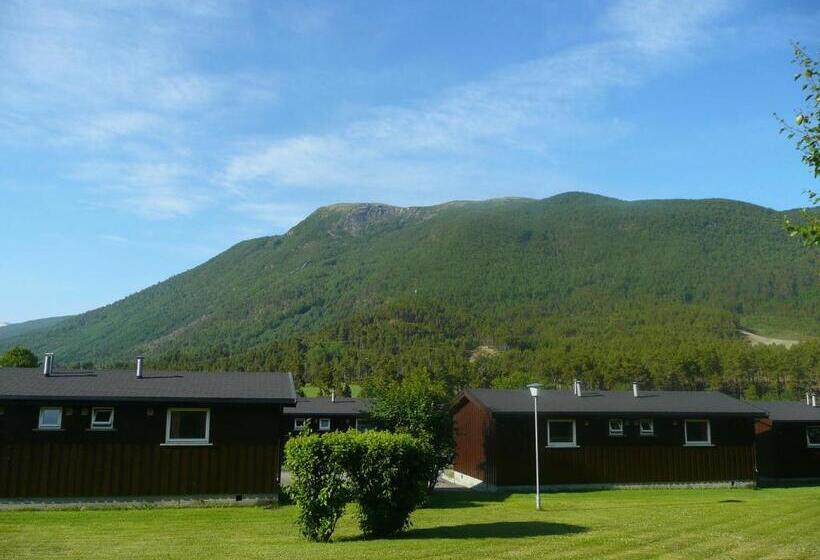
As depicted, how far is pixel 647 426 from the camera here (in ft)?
90.7

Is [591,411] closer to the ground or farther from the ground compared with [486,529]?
farther from the ground

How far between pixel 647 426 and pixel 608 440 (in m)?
1.92

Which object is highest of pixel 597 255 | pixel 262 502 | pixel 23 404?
pixel 597 255

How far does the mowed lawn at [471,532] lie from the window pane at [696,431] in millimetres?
6039

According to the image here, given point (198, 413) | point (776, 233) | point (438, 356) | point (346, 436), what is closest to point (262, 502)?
point (198, 413)

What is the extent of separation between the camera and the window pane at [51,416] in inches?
792

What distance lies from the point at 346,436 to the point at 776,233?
712ft

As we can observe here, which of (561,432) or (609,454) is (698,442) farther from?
(561,432)

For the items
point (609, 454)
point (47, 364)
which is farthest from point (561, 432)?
point (47, 364)

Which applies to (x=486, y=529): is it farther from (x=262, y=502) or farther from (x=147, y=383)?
(x=147, y=383)

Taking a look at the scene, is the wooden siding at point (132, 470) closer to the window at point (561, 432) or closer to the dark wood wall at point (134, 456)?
the dark wood wall at point (134, 456)

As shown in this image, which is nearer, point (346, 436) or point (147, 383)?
point (346, 436)

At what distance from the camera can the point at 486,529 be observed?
48.0 ft

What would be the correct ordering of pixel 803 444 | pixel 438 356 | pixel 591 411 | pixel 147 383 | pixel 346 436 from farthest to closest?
1. pixel 438 356
2. pixel 803 444
3. pixel 591 411
4. pixel 147 383
5. pixel 346 436
